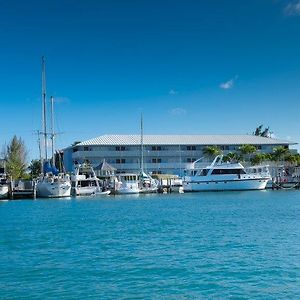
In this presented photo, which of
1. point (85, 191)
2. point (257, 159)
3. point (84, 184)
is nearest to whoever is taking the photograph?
point (85, 191)

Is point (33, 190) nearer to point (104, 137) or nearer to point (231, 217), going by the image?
point (104, 137)

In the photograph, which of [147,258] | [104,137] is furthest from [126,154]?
[147,258]

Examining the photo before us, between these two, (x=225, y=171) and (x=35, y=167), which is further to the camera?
(x=35, y=167)

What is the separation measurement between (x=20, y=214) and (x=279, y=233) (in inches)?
1119

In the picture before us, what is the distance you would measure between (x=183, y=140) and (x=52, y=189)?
41.7m

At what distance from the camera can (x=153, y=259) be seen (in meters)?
23.6

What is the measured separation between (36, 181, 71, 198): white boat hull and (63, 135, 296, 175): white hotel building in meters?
26.2

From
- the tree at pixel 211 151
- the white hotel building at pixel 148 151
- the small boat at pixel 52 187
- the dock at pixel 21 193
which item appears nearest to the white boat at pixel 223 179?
the tree at pixel 211 151

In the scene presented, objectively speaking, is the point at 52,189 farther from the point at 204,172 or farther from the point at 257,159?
the point at 257,159

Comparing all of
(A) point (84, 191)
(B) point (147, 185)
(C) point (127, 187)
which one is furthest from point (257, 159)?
(A) point (84, 191)

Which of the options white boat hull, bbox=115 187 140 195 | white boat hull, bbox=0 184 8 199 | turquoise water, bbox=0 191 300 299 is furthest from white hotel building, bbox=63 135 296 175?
turquoise water, bbox=0 191 300 299

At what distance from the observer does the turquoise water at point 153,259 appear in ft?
59.9

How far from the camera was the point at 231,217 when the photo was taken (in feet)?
141

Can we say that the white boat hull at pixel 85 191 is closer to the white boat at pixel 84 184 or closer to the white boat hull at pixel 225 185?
the white boat at pixel 84 184
